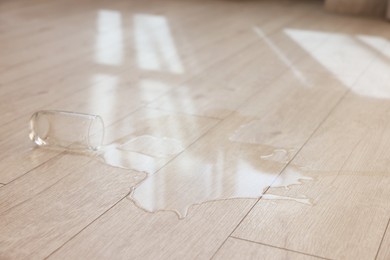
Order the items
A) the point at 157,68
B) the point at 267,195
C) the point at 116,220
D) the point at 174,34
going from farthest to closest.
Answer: the point at 174,34 → the point at 157,68 → the point at 267,195 → the point at 116,220

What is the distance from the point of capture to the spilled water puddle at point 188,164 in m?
1.32

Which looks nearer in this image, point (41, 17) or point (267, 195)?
point (267, 195)

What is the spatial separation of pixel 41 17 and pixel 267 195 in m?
2.37

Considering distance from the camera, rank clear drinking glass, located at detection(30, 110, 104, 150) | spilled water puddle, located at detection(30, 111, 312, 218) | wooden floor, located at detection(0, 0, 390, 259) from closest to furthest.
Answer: wooden floor, located at detection(0, 0, 390, 259)
spilled water puddle, located at detection(30, 111, 312, 218)
clear drinking glass, located at detection(30, 110, 104, 150)

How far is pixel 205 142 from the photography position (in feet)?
5.28

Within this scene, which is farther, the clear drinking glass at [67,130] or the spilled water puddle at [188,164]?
the clear drinking glass at [67,130]

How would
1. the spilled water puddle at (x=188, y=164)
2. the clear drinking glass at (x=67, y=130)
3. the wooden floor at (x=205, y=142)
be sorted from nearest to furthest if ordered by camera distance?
1. the wooden floor at (x=205, y=142)
2. the spilled water puddle at (x=188, y=164)
3. the clear drinking glass at (x=67, y=130)

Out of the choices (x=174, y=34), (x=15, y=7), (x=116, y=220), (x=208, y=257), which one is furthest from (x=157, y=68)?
(x=15, y=7)

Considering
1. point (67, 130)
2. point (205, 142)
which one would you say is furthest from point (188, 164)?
point (67, 130)

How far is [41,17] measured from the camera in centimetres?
335

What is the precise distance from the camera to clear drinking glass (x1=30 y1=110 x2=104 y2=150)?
1582 mm

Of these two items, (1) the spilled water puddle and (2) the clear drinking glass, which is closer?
(1) the spilled water puddle

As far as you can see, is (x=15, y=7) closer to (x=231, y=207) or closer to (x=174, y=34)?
(x=174, y=34)

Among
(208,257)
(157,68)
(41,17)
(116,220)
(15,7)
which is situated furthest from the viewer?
(15,7)
